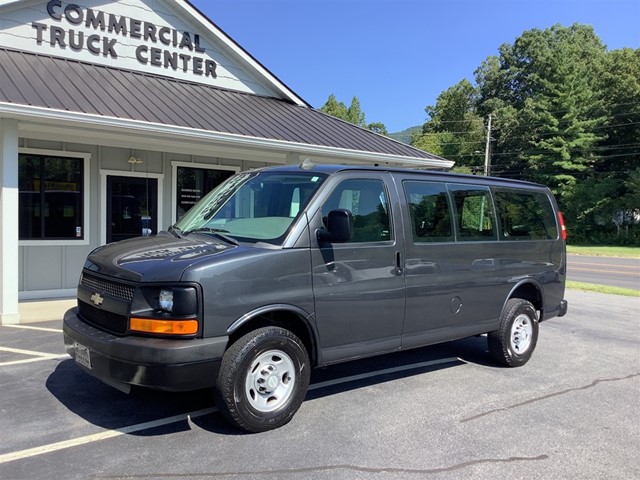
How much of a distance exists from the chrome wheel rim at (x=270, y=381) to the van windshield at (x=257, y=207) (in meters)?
0.90

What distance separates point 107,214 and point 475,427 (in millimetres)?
8440

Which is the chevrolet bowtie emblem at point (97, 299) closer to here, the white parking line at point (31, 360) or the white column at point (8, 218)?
the white parking line at point (31, 360)

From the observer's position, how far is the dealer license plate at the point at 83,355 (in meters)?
3.90

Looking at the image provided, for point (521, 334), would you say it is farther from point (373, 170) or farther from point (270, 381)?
point (270, 381)

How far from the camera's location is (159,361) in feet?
11.4

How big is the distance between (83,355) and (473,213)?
3.95 meters

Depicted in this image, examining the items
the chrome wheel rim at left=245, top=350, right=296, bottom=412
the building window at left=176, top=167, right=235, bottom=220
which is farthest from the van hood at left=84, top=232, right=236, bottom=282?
the building window at left=176, top=167, right=235, bottom=220

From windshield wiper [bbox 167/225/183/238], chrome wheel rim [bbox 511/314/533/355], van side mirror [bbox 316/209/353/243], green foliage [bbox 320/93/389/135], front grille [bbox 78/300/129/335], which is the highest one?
green foliage [bbox 320/93/389/135]

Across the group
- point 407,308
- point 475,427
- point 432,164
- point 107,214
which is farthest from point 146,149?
point 475,427

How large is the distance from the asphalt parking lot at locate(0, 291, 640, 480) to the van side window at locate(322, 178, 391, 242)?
1511mm

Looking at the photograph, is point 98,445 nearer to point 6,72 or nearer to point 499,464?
point 499,464

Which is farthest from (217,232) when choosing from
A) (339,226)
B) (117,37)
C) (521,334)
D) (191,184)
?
(117,37)

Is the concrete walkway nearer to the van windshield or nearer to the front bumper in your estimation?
the van windshield

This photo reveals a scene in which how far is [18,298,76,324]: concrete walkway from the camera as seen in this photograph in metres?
7.86
